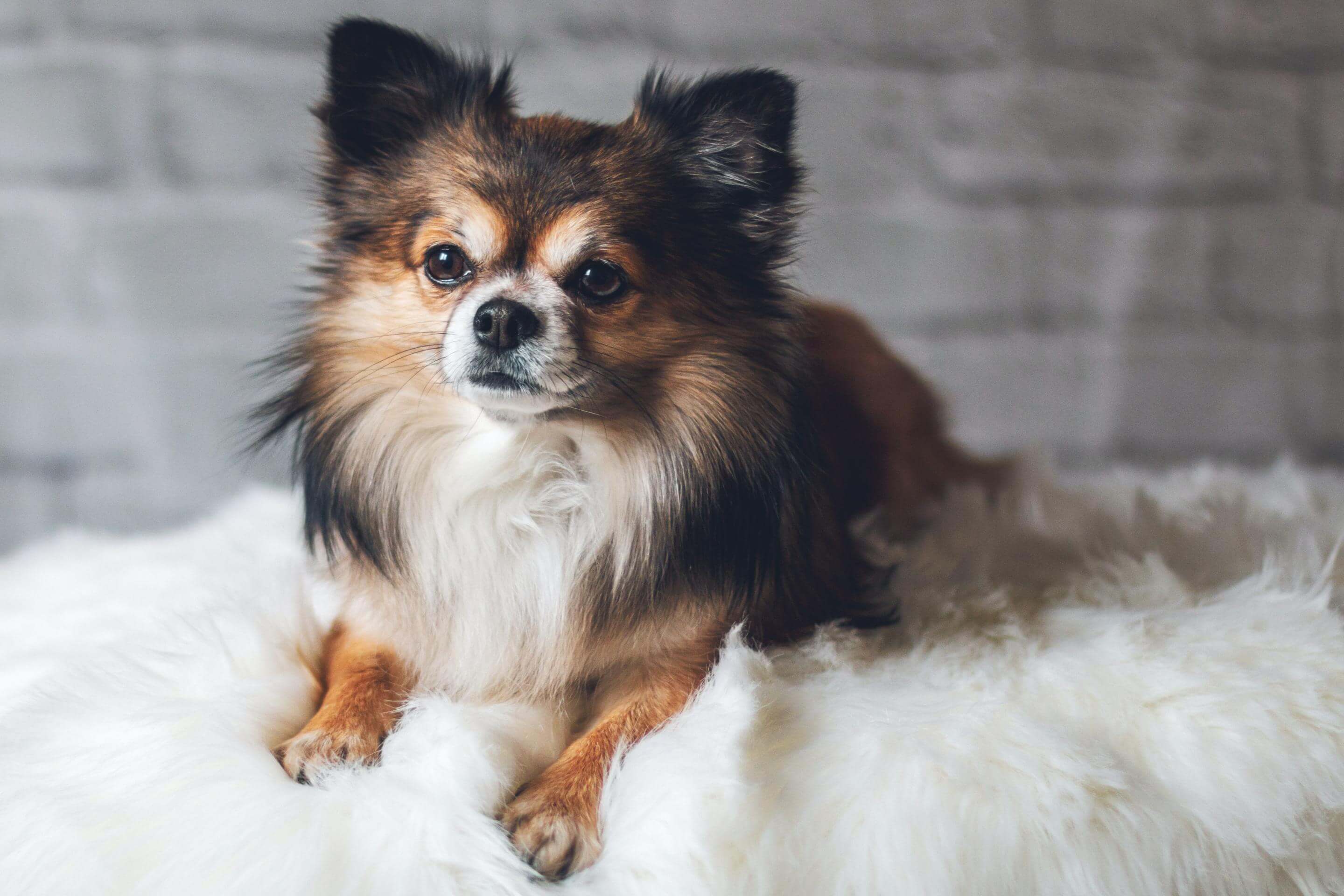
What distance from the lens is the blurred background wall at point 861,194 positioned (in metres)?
2.21

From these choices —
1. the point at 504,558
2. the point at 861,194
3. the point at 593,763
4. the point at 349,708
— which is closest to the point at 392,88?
the point at 504,558

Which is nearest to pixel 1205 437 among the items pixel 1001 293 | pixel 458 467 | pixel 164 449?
pixel 1001 293

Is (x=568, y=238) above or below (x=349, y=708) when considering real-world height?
above

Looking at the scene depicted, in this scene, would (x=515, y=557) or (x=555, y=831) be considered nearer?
(x=555, y=831)

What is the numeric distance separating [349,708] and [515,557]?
10.2 inches

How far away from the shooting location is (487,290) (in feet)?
3.68

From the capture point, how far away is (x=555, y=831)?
0.93 metres

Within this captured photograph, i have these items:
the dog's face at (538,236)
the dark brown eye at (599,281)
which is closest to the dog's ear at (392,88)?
the dog's face at (538,236)

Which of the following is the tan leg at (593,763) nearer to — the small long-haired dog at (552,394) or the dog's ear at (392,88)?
the small long-haired dog at (552,394)

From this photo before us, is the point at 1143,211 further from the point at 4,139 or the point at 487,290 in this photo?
the point at 4,139

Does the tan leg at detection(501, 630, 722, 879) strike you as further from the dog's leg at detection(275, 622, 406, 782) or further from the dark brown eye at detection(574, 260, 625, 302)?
the dark brown eye at detection(574, 260, 625, 302)

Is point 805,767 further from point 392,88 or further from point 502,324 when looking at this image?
point 392,88

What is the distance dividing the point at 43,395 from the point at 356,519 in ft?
5.08

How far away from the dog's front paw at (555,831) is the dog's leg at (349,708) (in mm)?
183
